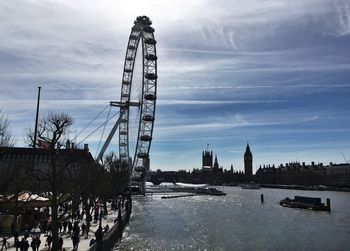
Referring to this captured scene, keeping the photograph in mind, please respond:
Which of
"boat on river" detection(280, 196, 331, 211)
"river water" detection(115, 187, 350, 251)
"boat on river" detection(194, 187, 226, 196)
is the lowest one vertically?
"river water" detection(115, 187, 350, 251)

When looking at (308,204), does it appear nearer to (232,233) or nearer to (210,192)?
(232,233)

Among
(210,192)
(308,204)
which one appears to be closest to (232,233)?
(308,204)

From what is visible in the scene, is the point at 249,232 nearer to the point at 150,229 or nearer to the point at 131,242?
the point at 150,229

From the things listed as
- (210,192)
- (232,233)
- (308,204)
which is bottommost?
(232,233)

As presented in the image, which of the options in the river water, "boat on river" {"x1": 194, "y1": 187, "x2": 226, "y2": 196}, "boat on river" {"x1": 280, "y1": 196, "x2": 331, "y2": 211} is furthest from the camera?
"boat on river" {"x1": 194, "y1": 187, "x2": 226, "y2": 196}

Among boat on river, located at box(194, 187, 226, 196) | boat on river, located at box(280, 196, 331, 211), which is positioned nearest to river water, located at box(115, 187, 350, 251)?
boat on river, located at box(280, 196, 331, 211)

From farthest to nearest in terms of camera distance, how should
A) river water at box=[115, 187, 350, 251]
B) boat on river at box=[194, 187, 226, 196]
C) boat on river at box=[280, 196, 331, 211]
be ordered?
boat on river at box=[194, 187, 226, 196] < boat on river at box=[280, 196, 331, 211] < river water at box=[115, 187, 350, 251]

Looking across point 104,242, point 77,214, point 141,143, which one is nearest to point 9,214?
point 104,242

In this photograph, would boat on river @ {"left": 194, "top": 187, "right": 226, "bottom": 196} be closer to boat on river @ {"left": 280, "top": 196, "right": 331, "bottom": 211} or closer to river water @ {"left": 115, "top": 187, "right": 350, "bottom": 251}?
boat on river @ {"left": 280, "top": 196, "right": 331, "bottom": 211}

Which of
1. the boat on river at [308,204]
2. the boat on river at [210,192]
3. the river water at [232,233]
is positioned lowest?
the river water at [232,233]

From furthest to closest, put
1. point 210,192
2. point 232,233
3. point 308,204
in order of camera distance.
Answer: point 210,192 < point 308,204 < point 232,233

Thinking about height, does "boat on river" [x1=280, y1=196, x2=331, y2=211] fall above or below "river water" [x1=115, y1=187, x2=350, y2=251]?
above

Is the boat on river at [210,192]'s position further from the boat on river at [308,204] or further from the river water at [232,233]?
the river water at [232,233]

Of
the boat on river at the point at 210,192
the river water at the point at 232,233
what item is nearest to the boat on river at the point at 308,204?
the river water at the point at 232,233
